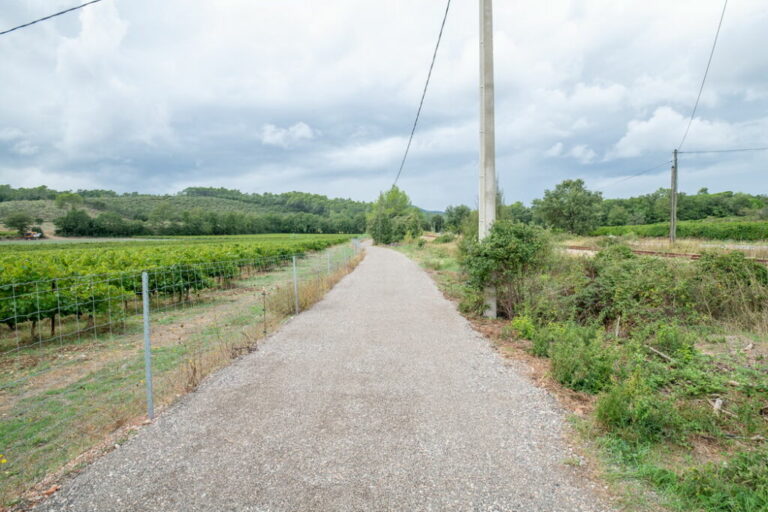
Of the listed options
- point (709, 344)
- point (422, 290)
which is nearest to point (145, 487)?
point (709, 344)

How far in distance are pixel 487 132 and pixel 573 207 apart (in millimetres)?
55401

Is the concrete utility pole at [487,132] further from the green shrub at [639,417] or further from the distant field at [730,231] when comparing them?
the distant field at [730,231]

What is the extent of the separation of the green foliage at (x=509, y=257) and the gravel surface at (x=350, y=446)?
2.58 m

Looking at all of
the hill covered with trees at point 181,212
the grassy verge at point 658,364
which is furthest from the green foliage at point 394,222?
the grassy verge at point 658,364

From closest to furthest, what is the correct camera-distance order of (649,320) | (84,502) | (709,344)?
(84,502) → (709,344) → (649,320)

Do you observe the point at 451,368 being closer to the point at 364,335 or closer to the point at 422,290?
the point at 364,335

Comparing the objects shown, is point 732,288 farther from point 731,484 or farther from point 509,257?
point 731,484

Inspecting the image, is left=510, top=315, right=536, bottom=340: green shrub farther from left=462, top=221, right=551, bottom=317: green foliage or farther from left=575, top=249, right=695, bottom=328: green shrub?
left=575, top=249, right=695, bottom=328: green shrub

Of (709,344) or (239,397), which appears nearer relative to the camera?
(239,397)

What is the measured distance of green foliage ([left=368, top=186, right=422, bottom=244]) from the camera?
194ft

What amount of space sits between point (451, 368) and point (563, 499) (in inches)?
105

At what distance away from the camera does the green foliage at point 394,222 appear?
194ft

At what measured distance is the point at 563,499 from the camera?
2488mm

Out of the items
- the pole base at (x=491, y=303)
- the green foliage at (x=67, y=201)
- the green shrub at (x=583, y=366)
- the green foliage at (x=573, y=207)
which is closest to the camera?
the green shrub at (x=583, y=366)
